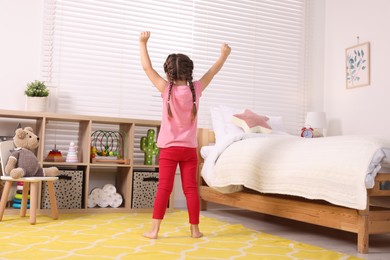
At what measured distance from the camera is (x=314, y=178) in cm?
249

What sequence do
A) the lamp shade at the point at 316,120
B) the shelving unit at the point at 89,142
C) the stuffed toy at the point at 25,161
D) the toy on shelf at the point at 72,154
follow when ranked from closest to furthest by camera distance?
the stuffed toy at the point at 25,161
the shelving unit at the point at 89,142
the toy on shelf at the point at 72,154
the lamp shade at the point at 316,120

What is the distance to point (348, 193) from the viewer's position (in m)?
2.28

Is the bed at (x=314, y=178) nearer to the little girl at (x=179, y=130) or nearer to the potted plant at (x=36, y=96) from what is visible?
the little girl at (x=179, y=130)

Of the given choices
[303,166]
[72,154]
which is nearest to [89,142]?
[72,154]

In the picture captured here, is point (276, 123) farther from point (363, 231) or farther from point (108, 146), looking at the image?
point (363, 231)

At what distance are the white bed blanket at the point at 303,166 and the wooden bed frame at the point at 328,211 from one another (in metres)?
0.09

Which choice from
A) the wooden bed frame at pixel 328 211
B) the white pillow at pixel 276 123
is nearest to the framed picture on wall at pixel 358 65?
the white pillow at pixel 276 123

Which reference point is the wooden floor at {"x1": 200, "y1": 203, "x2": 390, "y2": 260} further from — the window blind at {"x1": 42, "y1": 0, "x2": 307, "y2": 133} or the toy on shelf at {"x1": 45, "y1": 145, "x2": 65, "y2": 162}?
the toy on shelf at {"x1": 45, "y1": 145, "x2": 65, "y2": 162}

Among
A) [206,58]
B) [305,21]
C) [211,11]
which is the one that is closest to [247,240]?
[206,58]

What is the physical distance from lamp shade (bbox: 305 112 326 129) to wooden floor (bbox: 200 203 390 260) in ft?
3.77

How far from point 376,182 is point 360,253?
1.19ft

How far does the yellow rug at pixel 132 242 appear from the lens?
6.82 ft

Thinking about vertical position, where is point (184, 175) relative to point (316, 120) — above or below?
below

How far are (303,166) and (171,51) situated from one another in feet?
6.96
